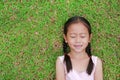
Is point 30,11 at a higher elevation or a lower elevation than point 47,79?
higher

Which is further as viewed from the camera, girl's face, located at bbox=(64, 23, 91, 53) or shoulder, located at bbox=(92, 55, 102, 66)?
shoulder, located at bbox=(92, 55, 102, 66)

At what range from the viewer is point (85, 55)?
3941mm

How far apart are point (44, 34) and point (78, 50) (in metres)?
0.66

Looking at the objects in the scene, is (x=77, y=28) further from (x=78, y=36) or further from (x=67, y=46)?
(x=67, y=46)

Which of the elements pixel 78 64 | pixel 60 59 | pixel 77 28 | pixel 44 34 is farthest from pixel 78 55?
pixel 44 34

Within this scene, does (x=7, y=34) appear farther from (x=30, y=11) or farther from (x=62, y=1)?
(x=62, y=1)

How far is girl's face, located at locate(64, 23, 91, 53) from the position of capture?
12.0 feet

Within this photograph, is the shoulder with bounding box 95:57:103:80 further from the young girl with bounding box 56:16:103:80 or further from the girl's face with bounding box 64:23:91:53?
the girl's face with bounding box 64:23:91:53

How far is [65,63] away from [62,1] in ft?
3.00

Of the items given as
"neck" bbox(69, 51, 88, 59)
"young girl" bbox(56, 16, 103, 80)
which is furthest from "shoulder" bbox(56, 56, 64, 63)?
"neck" bbox(69, 51, 88, 59)

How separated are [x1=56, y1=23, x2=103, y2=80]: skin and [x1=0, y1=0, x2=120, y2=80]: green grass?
226mm

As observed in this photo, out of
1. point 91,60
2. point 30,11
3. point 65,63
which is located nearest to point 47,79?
point 65,63

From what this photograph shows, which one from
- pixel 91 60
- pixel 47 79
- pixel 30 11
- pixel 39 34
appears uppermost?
pixel 30 11

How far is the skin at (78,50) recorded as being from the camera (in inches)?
145
